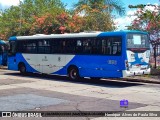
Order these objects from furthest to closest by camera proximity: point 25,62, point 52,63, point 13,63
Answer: point 13,63
point 25,62
point 52,63

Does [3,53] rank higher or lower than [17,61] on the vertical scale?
higher

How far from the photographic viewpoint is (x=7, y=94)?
13.7 metres

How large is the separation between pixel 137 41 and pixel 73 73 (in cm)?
433

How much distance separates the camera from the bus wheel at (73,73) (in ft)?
63.2

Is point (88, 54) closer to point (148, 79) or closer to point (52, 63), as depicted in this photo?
point (52, 63)

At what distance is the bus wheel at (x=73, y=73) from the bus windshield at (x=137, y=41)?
12.6ft

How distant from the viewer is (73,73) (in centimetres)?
1952

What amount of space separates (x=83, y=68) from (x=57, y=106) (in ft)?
25.6

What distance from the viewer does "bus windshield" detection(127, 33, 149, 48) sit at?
55.3 ft

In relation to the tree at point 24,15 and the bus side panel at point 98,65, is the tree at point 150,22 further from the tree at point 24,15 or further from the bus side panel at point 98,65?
the tree at point 24,15

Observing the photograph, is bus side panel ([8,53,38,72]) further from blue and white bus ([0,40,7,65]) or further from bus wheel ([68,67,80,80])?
blue and white bus ([0,40,7,65])

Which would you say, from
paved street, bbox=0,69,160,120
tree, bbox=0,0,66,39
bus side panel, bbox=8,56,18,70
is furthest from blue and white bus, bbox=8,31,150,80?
tree, bbox=0,0,66,39

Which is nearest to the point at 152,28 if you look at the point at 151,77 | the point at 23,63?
the point at 151,77

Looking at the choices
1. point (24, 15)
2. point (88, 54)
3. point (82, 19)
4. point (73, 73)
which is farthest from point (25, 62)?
point (24, 15)
